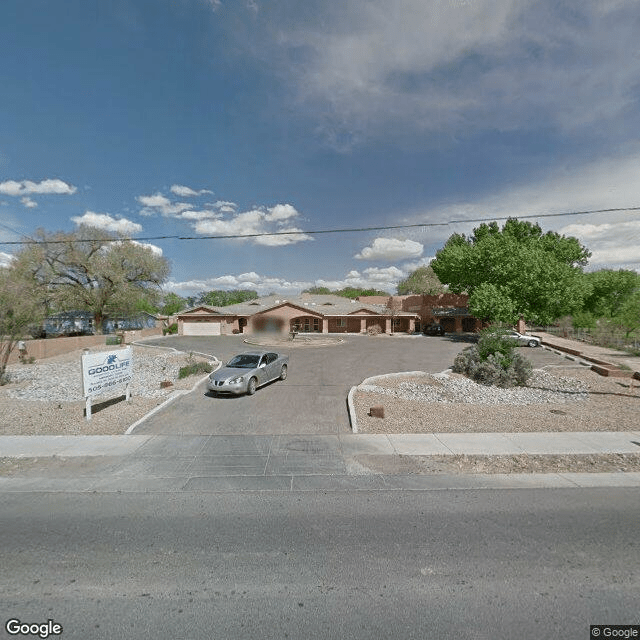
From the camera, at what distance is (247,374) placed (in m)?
12.2

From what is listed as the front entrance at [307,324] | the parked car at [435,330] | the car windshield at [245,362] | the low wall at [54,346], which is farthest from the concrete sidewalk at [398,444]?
the front entrance at [307,324]

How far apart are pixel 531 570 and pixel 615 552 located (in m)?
1.22

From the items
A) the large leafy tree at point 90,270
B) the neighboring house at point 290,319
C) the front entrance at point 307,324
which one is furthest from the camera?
the front entrance at point 307,324

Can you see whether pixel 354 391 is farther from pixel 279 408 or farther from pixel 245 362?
pixel 245 362

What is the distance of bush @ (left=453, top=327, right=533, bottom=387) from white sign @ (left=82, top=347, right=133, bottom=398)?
1359 cm

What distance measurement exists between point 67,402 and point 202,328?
3267 cm

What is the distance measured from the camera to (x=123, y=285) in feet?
129

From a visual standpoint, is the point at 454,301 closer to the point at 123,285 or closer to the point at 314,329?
the point at 314,329

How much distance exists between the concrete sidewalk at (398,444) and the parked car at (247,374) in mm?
3352

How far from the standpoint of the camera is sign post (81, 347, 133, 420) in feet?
32.4

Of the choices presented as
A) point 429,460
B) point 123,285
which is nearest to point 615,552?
point 429,460

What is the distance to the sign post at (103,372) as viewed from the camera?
32.4 ft

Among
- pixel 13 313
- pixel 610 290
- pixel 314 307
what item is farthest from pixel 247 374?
pixel 610 290

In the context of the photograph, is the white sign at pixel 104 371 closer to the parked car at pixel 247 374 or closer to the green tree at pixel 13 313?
the parked car at pixel 247 374
